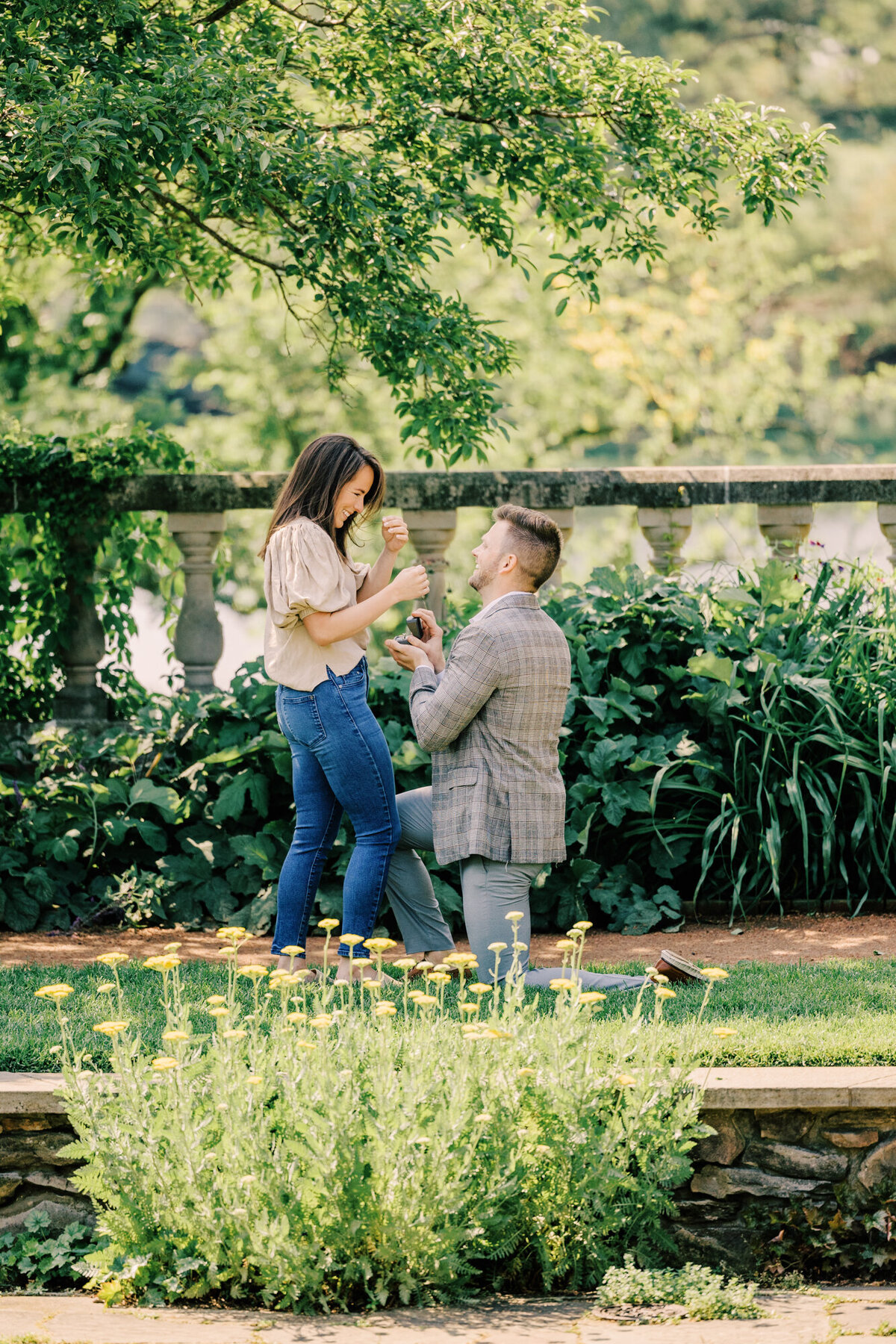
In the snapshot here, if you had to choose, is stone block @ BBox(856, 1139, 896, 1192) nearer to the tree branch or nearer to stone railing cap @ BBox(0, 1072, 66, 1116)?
stone railing cap @ BBox(0, 1072, 66, 1116)

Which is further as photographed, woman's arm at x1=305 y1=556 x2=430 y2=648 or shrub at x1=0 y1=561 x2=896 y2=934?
shrub at x1=0 y1=561 x2=896 y2=934

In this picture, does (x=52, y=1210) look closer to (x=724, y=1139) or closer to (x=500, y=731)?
(x=724, y=1139)

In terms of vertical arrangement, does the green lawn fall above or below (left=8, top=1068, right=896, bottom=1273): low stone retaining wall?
above

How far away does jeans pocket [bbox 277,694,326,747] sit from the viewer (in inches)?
172

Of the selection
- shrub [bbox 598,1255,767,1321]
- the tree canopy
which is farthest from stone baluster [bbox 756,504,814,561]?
shrub [bbox 598,1255,767,1321]

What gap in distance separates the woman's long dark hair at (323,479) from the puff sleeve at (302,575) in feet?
0.21

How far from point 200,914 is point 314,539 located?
1.99 metres

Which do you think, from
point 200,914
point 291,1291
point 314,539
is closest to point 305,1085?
point 291,1291

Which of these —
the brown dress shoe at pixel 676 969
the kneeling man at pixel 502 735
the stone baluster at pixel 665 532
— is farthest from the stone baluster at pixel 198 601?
the brown dress shoe at pixel 676 969

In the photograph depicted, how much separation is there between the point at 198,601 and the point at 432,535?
1.16 m

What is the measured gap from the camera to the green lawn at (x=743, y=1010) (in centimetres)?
368

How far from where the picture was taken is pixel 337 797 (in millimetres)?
4410

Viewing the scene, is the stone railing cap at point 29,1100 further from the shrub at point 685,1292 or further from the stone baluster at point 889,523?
the stone baluster at point 889,523

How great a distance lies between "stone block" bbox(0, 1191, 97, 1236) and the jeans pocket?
4.92 feet
